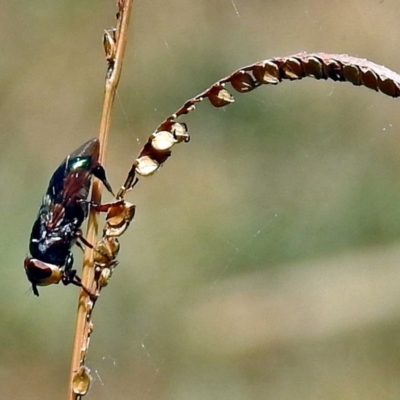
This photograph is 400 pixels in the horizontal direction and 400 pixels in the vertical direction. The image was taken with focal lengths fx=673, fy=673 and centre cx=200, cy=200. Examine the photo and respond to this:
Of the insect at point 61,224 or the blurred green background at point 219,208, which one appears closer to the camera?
the insect at point 61,224

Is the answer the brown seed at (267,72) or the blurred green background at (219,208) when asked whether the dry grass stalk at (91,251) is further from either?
the blurred green background at (219,208)

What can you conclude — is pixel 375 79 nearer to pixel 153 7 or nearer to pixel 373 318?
pixel 373 318

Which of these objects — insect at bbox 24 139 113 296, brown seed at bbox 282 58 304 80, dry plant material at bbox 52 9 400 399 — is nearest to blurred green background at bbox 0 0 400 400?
insect at bbox 24 139 113 296

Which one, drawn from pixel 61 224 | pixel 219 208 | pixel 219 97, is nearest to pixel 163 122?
pixel 219 97

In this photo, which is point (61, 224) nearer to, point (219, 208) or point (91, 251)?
point (91, 251)

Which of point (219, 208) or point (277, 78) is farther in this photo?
point (219, 208)

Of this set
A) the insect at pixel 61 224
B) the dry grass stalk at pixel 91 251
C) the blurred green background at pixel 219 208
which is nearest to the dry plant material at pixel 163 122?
the dry grass stalk at pixel 91 251

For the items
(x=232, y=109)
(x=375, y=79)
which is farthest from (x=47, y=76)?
(x=375, y=79)
